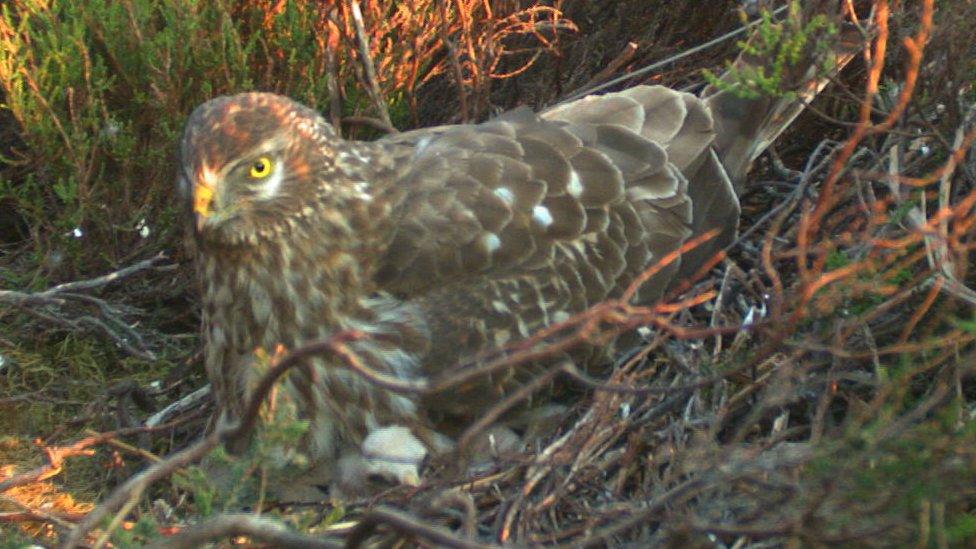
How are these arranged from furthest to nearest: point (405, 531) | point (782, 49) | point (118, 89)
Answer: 1. point (118, 89)
2. point (782, 49)
3. point (405, 531)

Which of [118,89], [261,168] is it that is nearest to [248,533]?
[261,168]

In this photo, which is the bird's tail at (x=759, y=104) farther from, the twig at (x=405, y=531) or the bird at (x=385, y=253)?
the twig at (x=405, y=531)

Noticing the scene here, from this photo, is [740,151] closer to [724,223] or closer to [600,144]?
[724,223]

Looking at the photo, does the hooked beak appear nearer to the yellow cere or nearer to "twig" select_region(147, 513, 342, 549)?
the yellow cere

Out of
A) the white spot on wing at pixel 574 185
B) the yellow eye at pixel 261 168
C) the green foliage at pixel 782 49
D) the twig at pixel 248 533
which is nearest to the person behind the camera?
the twig at pixel 248 533

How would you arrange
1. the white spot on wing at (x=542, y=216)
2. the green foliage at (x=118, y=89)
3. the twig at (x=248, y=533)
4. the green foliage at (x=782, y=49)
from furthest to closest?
the green foliage at (x=118, y=89) < the white spot on wing at (x=542, y=216) < the green foliage at (x=782, y=49) < the twig at (x=248, y=533)

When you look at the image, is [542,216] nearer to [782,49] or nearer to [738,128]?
[782,49]

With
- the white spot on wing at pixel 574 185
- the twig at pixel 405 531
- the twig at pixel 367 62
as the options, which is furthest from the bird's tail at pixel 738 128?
the twig at pixel 405 531

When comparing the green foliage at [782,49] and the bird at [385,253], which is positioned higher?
the green foliage at [782,49]

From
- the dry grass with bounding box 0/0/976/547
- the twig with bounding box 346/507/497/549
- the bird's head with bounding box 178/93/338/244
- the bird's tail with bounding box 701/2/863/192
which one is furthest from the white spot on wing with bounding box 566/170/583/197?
the twig with bounding box 346/507/497/549
